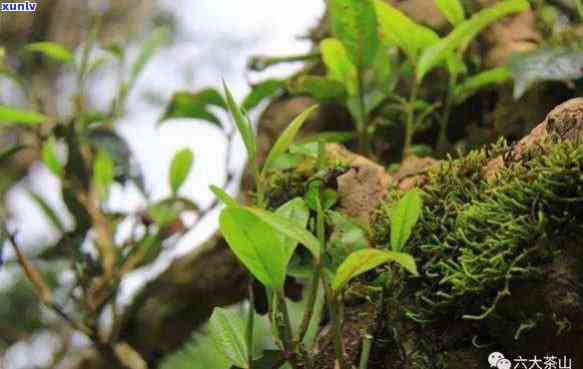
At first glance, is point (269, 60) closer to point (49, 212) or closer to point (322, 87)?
point (322, 87)

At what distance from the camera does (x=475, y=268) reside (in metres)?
0.75

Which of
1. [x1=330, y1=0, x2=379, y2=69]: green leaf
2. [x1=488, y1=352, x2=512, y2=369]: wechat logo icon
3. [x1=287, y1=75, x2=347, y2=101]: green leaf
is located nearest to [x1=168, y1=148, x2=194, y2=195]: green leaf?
[x1=287, y1=75, x2=347, y2=101]: green leaf

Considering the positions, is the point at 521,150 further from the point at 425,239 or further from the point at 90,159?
the point at 90,159

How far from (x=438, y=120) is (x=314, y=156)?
16.5 inches

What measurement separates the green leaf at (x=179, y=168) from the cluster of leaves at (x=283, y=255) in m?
0.65

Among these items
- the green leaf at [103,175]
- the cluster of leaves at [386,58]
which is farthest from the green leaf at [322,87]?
the green leaf at [103,175]

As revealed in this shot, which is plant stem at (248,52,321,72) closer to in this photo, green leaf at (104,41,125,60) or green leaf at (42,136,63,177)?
green leaf at (104,41,125,60)

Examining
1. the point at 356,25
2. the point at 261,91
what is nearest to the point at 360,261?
the point at 356,25

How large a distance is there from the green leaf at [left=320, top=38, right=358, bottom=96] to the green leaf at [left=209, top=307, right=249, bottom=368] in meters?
0.54

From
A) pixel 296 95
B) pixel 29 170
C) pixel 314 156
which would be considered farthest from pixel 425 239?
pixel 29 170

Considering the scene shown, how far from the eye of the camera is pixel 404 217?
78 cm

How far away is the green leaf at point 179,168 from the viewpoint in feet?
4.93

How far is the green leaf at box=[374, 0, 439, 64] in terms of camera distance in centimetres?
112

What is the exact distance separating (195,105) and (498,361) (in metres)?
0.87
